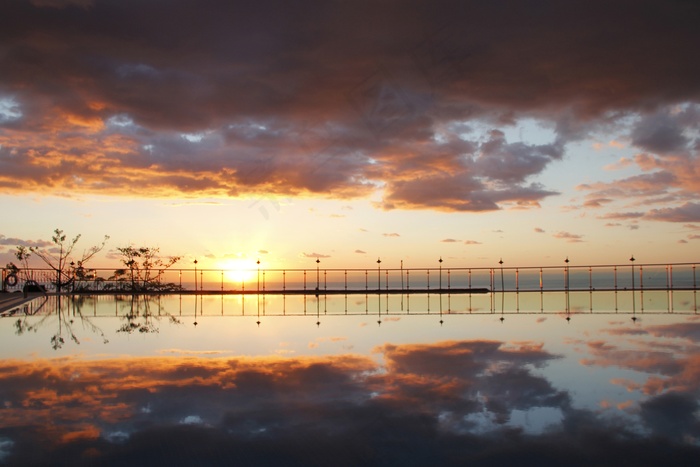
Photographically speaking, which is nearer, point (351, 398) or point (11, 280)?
point (351, 398)

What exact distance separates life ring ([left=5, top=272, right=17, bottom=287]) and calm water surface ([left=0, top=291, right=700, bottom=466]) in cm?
1820

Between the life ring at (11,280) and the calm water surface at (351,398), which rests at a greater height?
the life ring at (11,280)

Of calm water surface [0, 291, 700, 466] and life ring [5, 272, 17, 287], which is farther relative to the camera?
life ring [5, 272, 17, 287]

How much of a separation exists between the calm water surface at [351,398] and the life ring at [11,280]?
18.2 meters

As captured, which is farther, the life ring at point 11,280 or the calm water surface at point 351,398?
the life ring at point 11,280

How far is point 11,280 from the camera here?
2720 centimetres

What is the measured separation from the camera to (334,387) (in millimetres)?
6047

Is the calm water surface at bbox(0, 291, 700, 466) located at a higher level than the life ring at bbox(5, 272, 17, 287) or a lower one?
lower

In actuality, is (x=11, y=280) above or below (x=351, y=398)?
above

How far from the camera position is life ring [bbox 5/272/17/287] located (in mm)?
26814

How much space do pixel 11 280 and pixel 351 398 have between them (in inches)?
1038

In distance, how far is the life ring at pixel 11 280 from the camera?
2681 cm

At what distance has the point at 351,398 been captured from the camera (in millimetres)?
5531

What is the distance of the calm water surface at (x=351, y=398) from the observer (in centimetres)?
397
